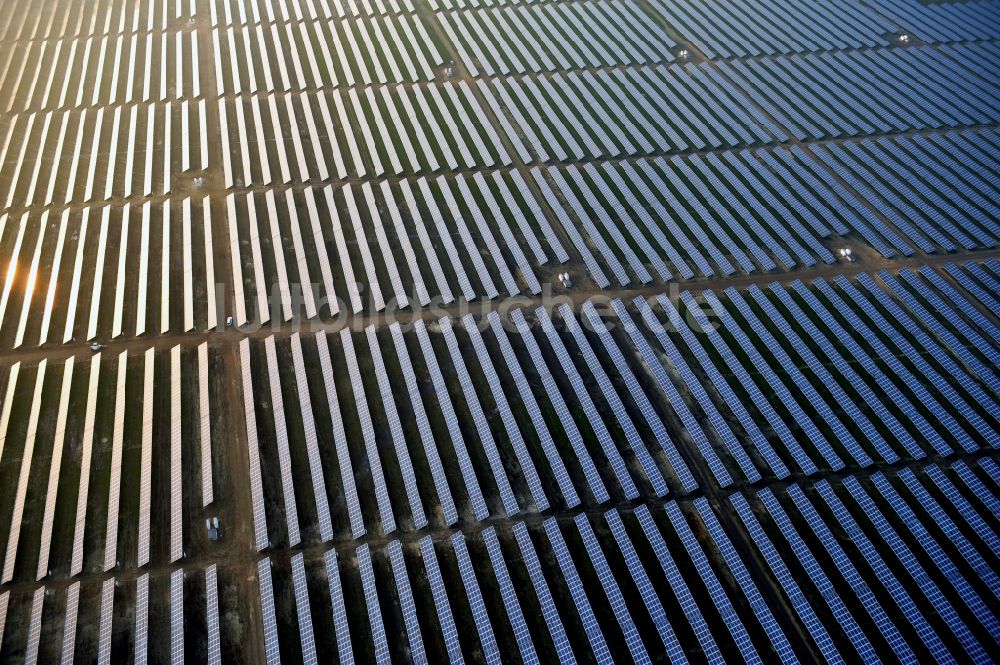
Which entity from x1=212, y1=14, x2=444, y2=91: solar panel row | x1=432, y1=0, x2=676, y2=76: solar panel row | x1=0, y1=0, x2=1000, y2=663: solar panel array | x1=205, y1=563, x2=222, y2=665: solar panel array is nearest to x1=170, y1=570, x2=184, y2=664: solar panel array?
x1=0, y1=0, x2=1000, y2=663: solar panel array

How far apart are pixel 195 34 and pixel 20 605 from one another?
172 feet

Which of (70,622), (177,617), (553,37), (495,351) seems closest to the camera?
(70,622)

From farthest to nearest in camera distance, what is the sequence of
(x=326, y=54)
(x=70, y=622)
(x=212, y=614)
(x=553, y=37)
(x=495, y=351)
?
(x=553, y=37) → (x=326, y=54) → (x=495, y=351) → (x=212, y=614) → (x=70, y=622)

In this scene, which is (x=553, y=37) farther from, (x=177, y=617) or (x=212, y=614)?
(x=177, y=617)

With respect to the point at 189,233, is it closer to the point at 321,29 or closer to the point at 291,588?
the point at 291,588

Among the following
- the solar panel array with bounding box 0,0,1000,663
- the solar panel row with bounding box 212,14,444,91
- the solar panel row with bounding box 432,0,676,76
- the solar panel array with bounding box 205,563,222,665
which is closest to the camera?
the solar panel array with bounding box 205,563,222,665

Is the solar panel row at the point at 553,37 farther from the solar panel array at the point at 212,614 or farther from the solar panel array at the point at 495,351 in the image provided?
the solar panel array at the point at 212,614

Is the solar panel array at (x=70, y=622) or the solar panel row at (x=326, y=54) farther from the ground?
the solar panel row at (x=326, y=54)

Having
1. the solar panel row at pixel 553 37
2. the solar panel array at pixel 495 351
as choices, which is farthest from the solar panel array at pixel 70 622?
the solar panel row at pixel 553 37

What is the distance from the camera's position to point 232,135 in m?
47.3

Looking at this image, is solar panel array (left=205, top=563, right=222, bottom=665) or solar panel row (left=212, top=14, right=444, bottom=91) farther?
solar panel row (left=212, top=14, right=444, bottom=91)

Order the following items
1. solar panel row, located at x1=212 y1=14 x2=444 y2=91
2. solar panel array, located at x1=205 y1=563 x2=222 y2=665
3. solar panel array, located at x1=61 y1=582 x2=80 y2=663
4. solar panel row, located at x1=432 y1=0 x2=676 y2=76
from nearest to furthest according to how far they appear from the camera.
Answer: solar panel array, located at x1=61 y1=582 x2=80 y2=663
solar panel array, located at x1=205 y1=563 x2=222 y2=665
solar panel row, located at x1=212 y1=14 x2=444 y2=91
solar panel row, located at x1=432 y1=0 x2=676 y2=76

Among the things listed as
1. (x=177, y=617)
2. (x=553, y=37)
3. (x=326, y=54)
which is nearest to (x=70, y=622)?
(x=177, y=617)

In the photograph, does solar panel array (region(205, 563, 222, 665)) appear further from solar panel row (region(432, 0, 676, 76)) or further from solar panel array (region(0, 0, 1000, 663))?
solar panel row (region(432, 0, 676, 76))
